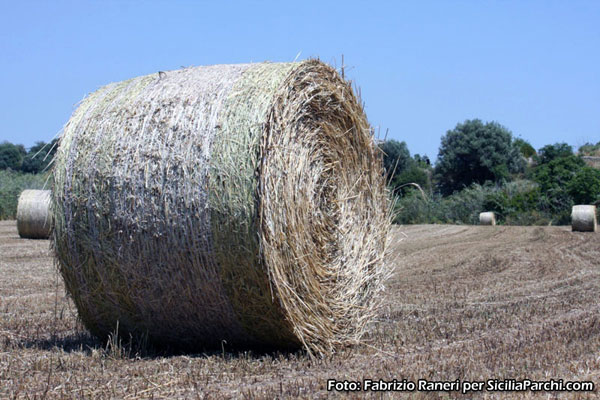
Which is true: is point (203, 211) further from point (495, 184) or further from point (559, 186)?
point (495, 184)

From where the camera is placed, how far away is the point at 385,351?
229 inches

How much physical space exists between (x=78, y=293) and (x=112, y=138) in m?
1.27

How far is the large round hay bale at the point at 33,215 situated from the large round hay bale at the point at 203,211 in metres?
11.7

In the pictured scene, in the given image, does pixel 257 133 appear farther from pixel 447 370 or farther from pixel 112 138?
pixel 447 370

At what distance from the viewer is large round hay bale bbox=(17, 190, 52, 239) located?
17.0 metres

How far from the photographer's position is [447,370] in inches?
194

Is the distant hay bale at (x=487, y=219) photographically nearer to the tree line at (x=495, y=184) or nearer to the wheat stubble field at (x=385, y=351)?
the tree line at (x=495, y=184)

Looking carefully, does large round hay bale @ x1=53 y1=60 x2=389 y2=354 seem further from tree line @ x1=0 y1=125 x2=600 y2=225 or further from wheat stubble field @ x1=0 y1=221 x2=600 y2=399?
tree line @ x1=0 y1=125 x2=600 y2=225

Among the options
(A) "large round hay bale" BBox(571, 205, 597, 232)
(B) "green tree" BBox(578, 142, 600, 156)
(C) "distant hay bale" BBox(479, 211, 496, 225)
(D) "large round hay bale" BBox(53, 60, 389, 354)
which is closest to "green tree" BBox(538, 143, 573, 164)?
(B) "green tree" BBox(578, 142, 600, 156)

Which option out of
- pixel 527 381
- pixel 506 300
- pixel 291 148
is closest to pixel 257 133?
Answer: pixel 291 148

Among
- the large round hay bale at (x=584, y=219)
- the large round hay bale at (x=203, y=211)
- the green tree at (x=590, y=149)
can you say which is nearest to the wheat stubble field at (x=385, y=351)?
the large round hay bale at (x=203, y=211)

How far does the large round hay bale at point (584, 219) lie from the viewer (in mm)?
20516

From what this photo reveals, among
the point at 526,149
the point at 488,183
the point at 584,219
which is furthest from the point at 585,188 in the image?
the point at 526,149

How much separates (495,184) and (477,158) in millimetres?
10101
